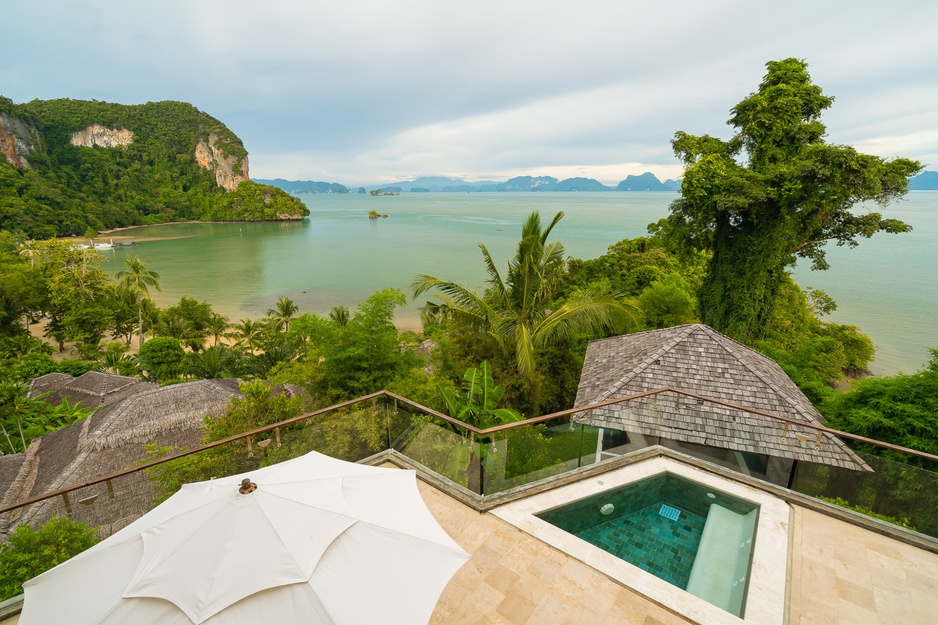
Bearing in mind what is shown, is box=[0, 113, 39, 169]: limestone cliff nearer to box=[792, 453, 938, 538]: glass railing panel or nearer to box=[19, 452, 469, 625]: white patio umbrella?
box=[19, 452, 469, 625]: white patio umbrella

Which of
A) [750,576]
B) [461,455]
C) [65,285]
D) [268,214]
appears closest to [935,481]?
[750,576]

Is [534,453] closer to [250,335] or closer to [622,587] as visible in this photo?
[622,587]

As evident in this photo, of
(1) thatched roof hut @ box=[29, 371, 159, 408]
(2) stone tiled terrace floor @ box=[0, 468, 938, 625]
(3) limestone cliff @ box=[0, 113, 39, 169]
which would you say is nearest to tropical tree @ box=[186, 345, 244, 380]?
(1) thatched roof hut @ box=[29, 371, 159, 408]

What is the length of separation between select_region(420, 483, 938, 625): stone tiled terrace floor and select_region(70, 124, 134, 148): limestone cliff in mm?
169270

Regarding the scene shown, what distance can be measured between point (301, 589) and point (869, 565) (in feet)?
17.5

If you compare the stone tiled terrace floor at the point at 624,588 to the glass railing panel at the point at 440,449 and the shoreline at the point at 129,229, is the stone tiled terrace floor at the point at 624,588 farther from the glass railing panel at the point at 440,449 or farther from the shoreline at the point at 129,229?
the shoreline at the point at 129,229

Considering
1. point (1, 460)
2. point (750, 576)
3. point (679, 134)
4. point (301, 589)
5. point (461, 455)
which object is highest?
point (679, 134)

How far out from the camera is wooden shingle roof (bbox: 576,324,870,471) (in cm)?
669

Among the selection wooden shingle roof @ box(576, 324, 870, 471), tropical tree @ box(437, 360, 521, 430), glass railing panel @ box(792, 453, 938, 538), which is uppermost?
glass railing panel @ box(792, 453, 938, 538)

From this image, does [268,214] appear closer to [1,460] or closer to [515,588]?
[1,460]

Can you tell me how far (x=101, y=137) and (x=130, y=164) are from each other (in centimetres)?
1282

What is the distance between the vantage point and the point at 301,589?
2.34 m

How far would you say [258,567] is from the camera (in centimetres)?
238

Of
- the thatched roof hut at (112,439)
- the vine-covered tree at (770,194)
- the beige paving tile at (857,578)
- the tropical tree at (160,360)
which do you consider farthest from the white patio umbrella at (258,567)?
the tropical tree at (160,360)
